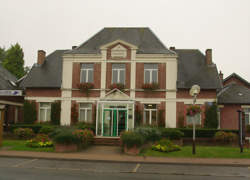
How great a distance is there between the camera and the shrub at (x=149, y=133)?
15.6 meters

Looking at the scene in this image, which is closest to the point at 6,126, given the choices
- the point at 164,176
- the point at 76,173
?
the point at 76,173

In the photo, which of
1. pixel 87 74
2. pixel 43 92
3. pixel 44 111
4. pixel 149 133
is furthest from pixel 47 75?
pixel 149 133

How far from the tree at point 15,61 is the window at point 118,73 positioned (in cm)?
2603

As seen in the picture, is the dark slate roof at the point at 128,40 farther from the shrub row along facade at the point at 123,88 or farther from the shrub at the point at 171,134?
the shrub at the point at 171,134

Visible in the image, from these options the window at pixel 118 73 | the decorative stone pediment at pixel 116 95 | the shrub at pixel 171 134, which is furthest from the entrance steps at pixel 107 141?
the window at pixel 118 73

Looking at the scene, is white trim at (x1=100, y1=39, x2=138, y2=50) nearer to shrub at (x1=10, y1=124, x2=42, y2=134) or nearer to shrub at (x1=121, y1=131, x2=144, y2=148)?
shrub at (x1=10, y1=124, x2=42, y2=134)

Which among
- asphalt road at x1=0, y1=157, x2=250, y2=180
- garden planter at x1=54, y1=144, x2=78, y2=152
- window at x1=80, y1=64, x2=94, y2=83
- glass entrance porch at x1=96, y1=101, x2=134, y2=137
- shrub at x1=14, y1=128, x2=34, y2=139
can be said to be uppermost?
window at x1=80, y1=64, x2=94, y2=83

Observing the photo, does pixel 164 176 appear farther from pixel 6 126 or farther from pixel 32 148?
pixel 6 126

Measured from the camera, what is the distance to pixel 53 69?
79.9 ft

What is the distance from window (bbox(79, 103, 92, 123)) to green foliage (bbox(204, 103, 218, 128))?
9.70 metres

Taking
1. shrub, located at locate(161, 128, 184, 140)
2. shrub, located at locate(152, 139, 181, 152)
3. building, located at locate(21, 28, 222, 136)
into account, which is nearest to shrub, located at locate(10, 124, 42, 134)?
building, located at locate(21, 28, 222, 136)

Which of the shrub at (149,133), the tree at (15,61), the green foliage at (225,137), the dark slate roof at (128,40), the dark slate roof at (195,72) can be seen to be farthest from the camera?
the tree at (15,61)

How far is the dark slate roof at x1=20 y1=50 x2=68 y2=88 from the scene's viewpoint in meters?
22.3

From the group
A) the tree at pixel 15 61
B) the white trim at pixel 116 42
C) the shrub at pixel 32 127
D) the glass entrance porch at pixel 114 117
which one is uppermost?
the tree at pixel 15 61
